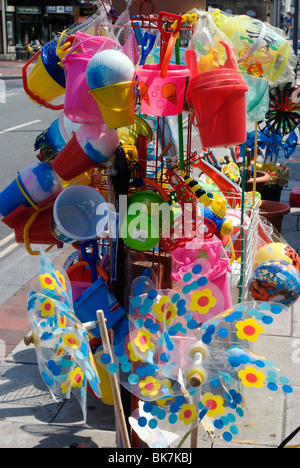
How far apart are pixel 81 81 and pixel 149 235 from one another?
74cm

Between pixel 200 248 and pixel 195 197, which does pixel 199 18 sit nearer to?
pixel 195 197

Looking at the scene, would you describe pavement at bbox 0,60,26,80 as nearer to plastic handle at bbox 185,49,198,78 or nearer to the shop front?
the shop front

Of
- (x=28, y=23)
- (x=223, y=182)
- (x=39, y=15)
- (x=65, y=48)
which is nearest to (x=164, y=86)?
(x=65, y=48)

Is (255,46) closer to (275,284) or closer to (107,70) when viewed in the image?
(107,70)

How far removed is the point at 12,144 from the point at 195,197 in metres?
9.40

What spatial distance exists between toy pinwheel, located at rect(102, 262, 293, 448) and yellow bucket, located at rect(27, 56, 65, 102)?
4.04 ft

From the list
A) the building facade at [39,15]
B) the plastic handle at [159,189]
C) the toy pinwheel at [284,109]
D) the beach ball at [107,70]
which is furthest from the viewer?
the building facade at [39,15]

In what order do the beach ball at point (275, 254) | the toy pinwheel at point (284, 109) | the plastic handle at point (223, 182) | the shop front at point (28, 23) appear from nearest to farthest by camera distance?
1. the beach ball at point (275, 254)
2. the plastic handle at point (223, 182)
3. the toy pinwheel at point (284, 109)
4. the shop front at point (28, 23)

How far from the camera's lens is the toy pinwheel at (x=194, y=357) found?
225 cm

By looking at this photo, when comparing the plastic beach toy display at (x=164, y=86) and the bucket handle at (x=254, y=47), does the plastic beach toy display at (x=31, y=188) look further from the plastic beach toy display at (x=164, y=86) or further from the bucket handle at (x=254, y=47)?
the bucket handle at (x=254, y=47)

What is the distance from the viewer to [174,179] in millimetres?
3072

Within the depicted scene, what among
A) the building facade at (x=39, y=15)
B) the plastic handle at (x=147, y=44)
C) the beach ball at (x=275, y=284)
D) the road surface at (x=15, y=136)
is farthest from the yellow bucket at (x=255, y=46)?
the building facade at (x=39, y=15)

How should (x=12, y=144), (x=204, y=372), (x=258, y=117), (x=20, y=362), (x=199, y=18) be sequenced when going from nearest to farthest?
(x=204, y=372)
(x=199, y=18)
(x=258, y=117)
(x=20, y=362)
(x=12, y=144)

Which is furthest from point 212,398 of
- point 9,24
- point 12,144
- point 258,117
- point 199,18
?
point 9,24
